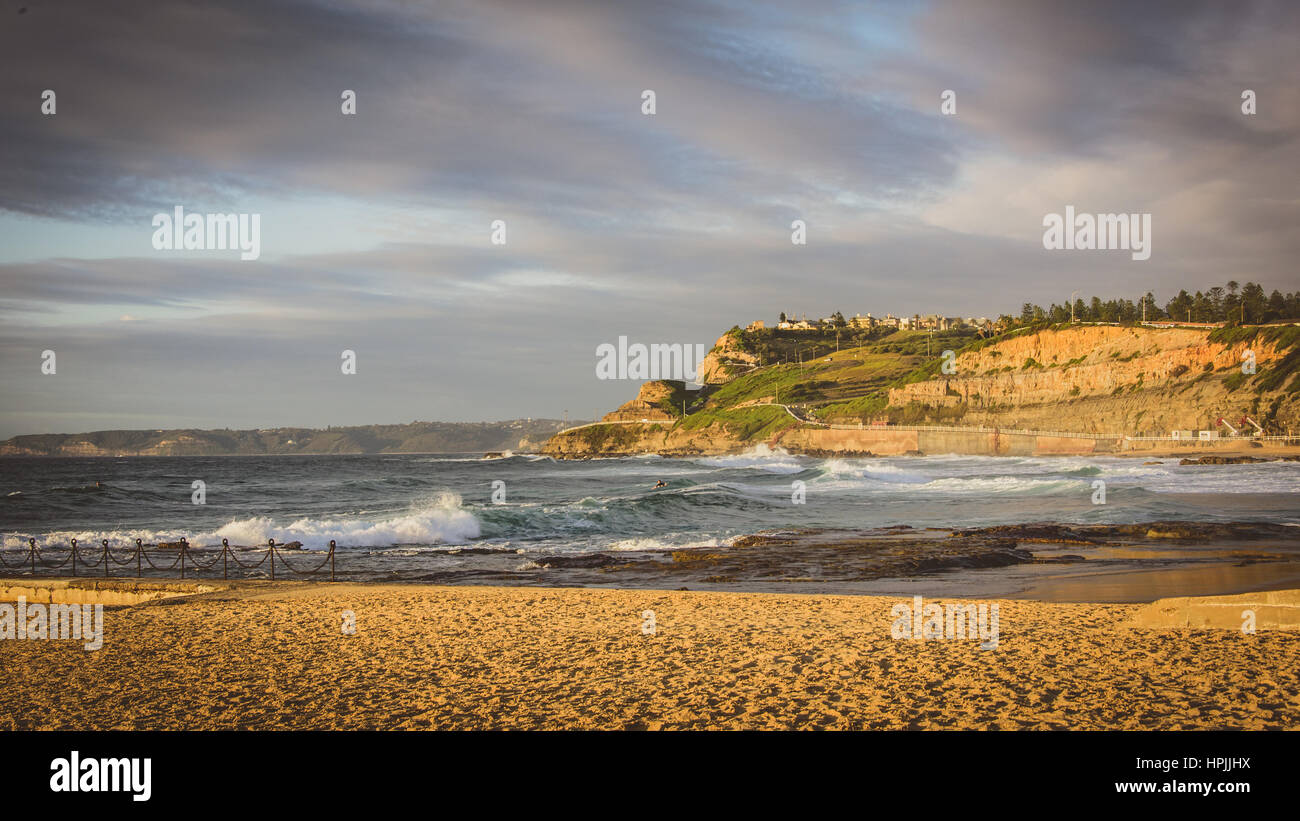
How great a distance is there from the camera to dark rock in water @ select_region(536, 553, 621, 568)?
64.1 ft

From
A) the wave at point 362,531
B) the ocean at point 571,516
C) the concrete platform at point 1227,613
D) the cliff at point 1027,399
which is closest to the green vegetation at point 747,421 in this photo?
the cliff at point 1027,399

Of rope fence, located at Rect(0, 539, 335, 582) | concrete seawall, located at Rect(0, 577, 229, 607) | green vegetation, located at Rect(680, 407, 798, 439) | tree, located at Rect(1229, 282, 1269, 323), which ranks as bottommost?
rope fence, located at Rect(0, 539, 335, 582)

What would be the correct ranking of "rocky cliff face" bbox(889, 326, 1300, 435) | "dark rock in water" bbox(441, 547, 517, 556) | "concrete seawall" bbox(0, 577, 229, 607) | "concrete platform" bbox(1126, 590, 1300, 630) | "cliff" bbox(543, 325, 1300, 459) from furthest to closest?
"rocky cliff face" bbox(889, 326, 1300, 435)
"cliff" bbox(543, 325, 1300, 459)
"dark rock in water" bbox(441, 547, 517, 556)
"concrete seawall" bbox(0, 577, 229, 607)
"concrete platform" bbox(1126, 590, 1300, 630)

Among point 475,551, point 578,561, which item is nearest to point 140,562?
point 475,551

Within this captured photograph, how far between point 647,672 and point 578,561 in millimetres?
11494

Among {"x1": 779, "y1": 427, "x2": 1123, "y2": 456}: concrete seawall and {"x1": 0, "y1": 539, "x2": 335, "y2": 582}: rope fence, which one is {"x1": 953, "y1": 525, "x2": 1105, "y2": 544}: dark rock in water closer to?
{"x1": 0, "y1": 539, "x2": 335, "y2": 582}: rope fence

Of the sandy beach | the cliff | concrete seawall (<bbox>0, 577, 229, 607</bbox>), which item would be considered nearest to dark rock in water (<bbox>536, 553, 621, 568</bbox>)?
the sandy beach

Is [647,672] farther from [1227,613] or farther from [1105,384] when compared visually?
[1105,384]

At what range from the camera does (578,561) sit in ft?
65.7

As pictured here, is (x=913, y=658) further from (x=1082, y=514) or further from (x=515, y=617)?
(x=1082, y=514)

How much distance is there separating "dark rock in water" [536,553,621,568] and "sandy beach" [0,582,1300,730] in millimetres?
6570

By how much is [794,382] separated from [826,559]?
15754cm
